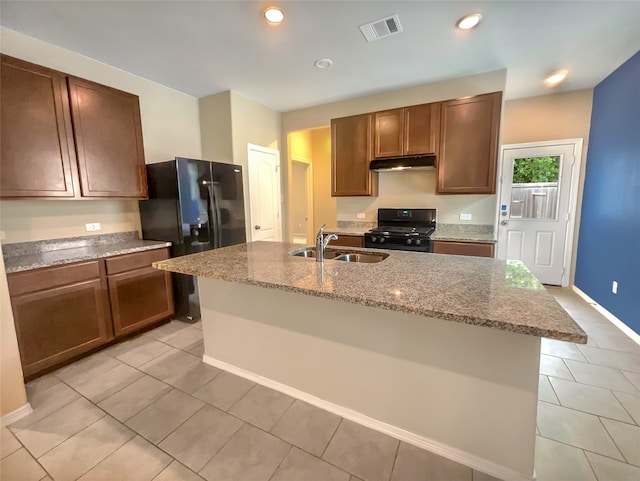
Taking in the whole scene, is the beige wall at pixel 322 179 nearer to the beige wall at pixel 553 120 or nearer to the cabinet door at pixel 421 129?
the cabinet door at pixel 421 129

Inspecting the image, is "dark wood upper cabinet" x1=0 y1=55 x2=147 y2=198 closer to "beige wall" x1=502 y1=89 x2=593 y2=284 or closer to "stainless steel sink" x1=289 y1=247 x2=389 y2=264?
"stainless steel sink" x1=289 y1=247 x2=389 y2=264

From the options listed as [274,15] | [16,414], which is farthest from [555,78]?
[16,414]

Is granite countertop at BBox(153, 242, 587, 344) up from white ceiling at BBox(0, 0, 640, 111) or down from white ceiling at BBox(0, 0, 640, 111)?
down

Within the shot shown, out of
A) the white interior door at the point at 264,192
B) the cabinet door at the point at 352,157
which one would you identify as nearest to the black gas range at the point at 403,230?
the cabinet door at the point at 352,157

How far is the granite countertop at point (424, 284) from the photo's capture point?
983mm

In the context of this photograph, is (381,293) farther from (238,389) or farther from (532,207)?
(532,207)

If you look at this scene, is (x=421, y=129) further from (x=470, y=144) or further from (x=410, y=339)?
(x=410, y=339)

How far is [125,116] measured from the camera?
9.02 ft

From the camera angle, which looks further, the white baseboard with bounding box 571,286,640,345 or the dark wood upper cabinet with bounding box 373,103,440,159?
the dark wood upper cabinet with bounding box 373,103,440,159

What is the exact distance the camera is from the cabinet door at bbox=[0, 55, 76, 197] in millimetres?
2020

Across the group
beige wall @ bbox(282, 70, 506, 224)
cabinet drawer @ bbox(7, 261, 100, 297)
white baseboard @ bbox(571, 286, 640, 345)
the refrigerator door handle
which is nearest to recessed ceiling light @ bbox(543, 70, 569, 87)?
beige wall @ bbox(282, 70, 506, 224)

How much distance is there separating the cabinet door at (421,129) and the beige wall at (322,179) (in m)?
2.52

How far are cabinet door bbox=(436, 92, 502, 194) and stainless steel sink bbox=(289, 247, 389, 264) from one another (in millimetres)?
1768

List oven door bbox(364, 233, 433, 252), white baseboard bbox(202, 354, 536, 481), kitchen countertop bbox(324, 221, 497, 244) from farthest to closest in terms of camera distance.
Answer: oven door bbox(364, 233, 433, 252)
kitchen countertop bbox(324, 221, 497, 244)
white baseboard bbox(202, 354, 536, 481)
